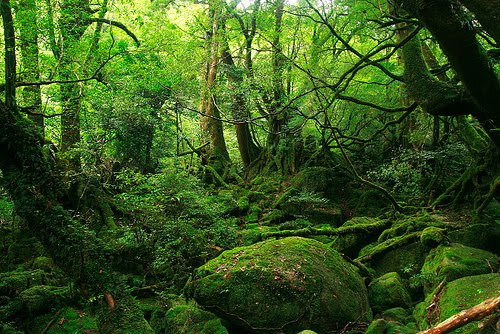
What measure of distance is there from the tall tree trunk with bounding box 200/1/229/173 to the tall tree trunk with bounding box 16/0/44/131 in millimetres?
5440

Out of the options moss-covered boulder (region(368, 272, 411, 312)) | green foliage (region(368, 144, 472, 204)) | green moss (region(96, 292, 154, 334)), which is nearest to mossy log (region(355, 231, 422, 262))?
moss-covered boulder (region(368, 272, 411, 312))

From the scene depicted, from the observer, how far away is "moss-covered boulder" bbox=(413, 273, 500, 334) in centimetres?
372

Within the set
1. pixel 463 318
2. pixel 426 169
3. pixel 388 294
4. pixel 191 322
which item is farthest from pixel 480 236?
pixel 463 318

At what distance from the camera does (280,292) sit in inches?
191

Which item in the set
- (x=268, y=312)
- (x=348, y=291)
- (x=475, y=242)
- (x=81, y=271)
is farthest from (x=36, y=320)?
(x=475, y=242)

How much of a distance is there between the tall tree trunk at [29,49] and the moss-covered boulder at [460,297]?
6.71 m

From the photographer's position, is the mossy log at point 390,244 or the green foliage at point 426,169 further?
the green foliage at point 426,169

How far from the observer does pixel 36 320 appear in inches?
217

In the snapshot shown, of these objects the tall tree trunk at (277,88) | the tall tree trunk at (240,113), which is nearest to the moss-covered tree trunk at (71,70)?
the tall tree trunk at (240,113)

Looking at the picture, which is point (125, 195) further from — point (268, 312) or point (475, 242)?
point (475, 242)

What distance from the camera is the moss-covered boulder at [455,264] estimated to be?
4.93 metres

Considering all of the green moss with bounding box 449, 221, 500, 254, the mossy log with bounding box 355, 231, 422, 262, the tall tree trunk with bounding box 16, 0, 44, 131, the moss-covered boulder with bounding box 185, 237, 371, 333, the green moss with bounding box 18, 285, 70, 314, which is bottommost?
the green moss with bounding box 449, 221, 500, 254

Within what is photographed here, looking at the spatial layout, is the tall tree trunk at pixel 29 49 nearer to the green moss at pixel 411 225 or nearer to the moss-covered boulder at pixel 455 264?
the moss-covered boulder at pixel 455 264

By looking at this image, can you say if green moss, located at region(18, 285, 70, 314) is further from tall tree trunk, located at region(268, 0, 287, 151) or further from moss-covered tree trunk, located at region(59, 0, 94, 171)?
tall tree trunk, located at region(268, 0, 287, 151)
